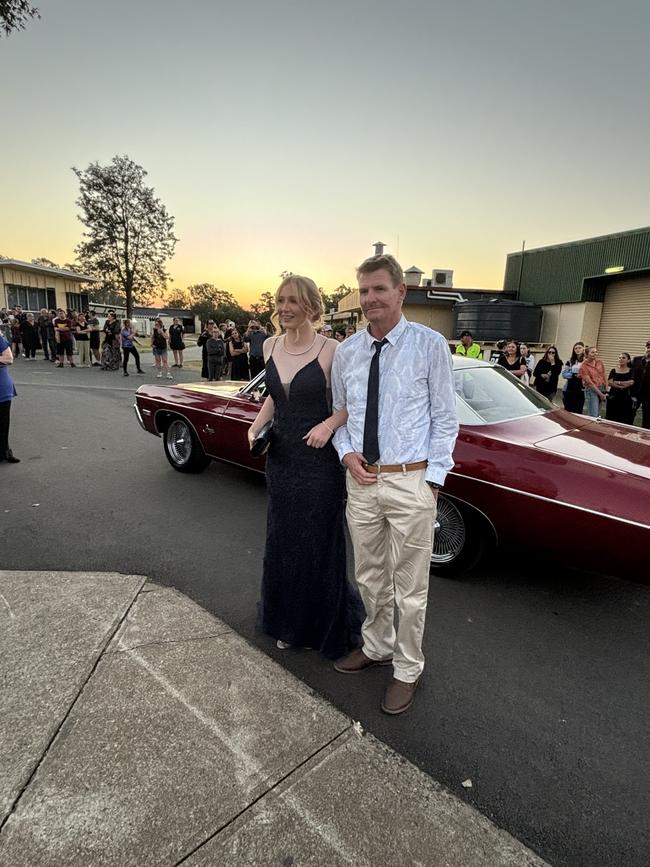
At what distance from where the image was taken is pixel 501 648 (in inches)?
105

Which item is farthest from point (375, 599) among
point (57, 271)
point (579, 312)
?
point (57, 271)

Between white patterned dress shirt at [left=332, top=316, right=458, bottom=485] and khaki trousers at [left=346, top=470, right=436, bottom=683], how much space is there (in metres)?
0.09

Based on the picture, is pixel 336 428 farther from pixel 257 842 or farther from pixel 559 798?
pixel 559 798

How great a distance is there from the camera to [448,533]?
131 inches

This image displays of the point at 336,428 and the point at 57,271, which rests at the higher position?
the point at 57,271

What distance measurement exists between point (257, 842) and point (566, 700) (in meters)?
1.55

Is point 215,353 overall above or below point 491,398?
below

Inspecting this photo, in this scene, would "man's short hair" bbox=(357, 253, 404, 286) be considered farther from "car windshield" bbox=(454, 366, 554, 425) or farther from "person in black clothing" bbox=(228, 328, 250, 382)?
"person in black clothing" bbox=(228, 328, 250, 382)

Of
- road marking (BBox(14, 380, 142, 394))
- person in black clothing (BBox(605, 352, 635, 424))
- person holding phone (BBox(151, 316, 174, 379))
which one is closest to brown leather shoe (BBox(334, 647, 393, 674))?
person in black clothing (BBox(605, 352, 635, 424))

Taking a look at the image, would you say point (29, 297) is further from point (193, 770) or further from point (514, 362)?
point (193, 770)

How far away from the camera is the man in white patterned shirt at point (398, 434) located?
2020 millimetres

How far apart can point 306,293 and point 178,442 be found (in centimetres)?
384

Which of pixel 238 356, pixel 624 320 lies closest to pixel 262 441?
pixel 238 356

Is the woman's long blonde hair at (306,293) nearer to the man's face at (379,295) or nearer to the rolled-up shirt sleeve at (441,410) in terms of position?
the man's face at (379,295)
